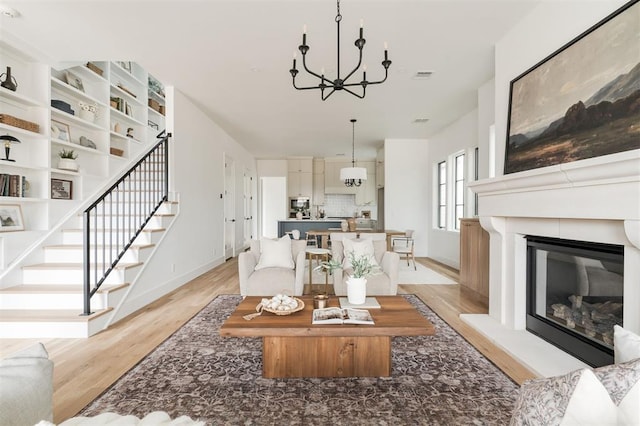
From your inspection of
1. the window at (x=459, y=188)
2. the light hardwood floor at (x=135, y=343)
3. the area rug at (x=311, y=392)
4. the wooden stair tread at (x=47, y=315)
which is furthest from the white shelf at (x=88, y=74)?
the window at (x=459, y=188)

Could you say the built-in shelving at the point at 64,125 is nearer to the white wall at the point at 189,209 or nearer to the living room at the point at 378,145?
the living room at the point at 378,145

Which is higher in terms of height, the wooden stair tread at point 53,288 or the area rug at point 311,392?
the wooden stair tread at point 53,288

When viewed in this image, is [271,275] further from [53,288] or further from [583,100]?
[583,100]

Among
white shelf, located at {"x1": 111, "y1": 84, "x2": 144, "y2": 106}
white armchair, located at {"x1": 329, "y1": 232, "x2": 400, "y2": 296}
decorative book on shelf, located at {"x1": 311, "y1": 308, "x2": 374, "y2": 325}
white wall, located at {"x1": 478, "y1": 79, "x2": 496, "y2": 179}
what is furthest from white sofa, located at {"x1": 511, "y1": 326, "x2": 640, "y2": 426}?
white shelf, located at {"x1": 111, "y1": 84, "x2": 144, "y2": 106}

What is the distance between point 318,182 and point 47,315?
817cm

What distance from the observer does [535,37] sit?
2895mm

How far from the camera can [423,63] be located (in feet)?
12.9

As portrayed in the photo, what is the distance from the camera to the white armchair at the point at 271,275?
378cm

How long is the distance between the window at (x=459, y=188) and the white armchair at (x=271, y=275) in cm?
387

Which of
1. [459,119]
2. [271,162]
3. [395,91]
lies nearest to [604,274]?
[395,91]

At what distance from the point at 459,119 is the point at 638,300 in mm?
5031

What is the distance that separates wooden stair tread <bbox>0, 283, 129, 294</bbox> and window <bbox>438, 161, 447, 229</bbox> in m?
6.08

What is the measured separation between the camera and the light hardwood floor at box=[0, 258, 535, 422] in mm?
2195

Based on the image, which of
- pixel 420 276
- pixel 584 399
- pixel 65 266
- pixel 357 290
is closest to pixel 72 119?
pixel 65 266
